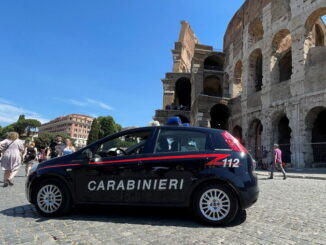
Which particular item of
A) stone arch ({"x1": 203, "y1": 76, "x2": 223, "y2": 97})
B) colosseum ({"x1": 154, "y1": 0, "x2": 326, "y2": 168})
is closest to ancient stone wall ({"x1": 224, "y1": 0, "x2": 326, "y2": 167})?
colosseum ({"x1": 154, "y1": 0, "x2": 326, "y2": 168})

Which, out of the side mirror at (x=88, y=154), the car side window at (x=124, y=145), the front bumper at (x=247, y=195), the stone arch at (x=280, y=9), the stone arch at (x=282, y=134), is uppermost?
the stone arch at (x=280, y=9)

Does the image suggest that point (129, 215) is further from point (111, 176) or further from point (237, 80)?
point (237, 80)

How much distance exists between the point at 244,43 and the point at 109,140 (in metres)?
23.6

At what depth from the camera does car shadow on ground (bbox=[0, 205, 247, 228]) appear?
154 inches

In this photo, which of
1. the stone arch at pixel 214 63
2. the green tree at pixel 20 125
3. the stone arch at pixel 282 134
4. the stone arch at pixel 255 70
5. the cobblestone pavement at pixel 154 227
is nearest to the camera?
the cobblestone pavement at pixel 154 227

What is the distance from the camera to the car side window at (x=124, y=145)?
4.27 m

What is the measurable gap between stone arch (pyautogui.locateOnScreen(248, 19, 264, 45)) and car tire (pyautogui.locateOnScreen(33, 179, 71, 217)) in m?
23.5

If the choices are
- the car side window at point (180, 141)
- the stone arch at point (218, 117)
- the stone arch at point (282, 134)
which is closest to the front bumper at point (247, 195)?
the car side window at point (180, 141)

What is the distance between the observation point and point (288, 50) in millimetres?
22031

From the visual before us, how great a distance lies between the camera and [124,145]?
445 centimetres

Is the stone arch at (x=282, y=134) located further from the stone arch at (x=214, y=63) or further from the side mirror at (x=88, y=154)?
the side mirror at (x=88, y=154)

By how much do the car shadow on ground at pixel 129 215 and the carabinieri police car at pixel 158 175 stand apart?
225 mm

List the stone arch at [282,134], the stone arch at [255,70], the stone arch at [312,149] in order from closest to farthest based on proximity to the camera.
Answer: the stone arch at [312,149] < the stone arch at [282,134] < the stone arch at [255,70]

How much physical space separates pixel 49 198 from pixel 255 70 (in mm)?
22833
